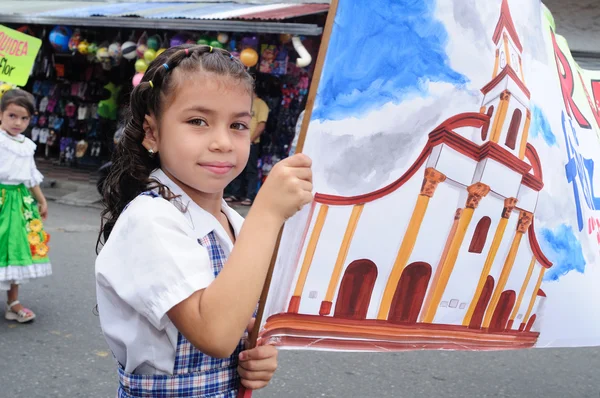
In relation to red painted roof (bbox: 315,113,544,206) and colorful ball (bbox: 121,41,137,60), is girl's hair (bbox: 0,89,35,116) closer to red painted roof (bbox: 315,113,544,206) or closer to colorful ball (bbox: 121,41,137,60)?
red painted roof (bbox: 315,113,544,206)

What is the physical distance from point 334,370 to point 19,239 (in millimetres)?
2071

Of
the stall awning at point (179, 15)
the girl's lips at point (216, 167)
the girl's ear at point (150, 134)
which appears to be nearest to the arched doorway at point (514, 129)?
the girl's lips at point (216, 167)

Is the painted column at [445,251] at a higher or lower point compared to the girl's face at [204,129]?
lower

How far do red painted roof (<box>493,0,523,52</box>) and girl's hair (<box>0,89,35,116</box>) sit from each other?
3.25m

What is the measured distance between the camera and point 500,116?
1478mm

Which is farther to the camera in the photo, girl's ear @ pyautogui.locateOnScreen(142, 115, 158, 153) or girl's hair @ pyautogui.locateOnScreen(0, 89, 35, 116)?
girl's hair @ pyautogui.locateOnScreen(0, 89, 35, 116)

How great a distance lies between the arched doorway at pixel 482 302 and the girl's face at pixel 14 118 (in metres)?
3.25

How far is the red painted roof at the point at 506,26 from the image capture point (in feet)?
4.78

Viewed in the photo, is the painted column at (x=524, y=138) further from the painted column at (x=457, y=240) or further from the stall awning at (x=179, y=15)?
the stall awning at (x=179, y=15)

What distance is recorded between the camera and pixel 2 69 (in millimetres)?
4480

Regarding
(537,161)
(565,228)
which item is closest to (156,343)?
(537,161)

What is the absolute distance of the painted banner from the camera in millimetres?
1239

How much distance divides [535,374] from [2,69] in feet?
12.7

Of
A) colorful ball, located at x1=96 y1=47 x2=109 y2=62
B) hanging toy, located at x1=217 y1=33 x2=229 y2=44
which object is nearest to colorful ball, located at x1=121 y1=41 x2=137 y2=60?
colorful ball, located at x1=96 y1=47 x2=109 y2=62
